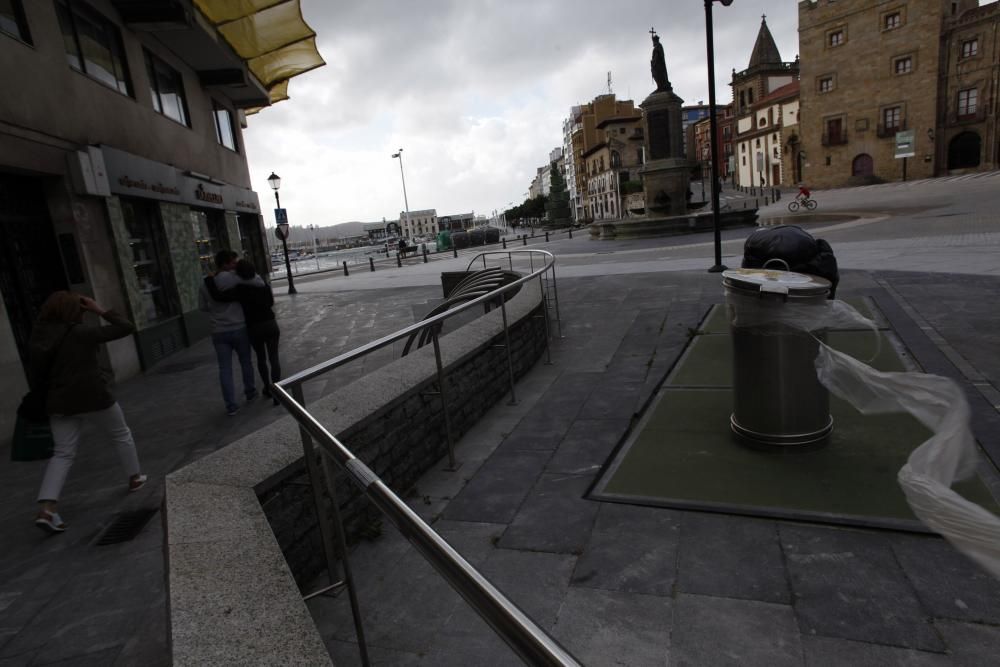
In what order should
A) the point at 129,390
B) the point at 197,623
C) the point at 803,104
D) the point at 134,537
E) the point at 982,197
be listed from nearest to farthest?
the point at 197,623
the point at 134,537
the point at 129,390
the point at 982,197
the point at 803,104

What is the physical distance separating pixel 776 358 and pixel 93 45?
1115 cm

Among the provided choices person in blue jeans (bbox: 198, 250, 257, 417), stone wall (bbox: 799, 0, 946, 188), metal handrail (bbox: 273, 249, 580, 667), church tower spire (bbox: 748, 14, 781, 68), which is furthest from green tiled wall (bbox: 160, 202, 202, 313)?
church tower spire (bbox: 748, 14, 781, 68)

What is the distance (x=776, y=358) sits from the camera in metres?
3.75

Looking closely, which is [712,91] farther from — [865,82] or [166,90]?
[865,82]

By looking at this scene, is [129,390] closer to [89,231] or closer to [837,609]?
[89,231]

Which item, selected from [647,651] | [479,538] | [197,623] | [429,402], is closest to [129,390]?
[429,402]

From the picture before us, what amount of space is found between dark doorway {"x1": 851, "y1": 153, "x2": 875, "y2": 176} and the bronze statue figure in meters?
38.8

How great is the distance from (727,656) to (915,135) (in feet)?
201

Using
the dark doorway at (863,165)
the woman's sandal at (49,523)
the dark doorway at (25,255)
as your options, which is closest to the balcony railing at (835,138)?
the dark doorway at (863,165)

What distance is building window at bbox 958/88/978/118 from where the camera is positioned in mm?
47625

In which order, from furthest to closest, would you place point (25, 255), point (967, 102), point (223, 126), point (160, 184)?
point (967, 102), point (223, 126), point (160, 184), point (25, 255)

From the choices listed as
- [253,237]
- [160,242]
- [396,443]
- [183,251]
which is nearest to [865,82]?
[253,237]

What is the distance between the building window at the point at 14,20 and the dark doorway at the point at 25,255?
5.77 ft

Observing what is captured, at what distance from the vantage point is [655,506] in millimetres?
3430
